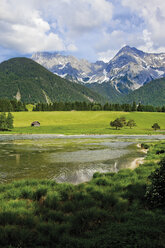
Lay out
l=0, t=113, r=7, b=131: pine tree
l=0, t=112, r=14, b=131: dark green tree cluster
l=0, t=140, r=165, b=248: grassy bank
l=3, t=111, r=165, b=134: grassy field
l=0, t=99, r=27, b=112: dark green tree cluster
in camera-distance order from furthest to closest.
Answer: l=0, t=99, r=27, b=112: dark green tree cluster → l=3, t=111, r=165, b=134: grassy field → l=0, t=112, r=14, b=131: dark green tree cluster → l=0, t=113, r=7, b=131: pine tree → l=0, t=140, r=165, b=248: grassy bank

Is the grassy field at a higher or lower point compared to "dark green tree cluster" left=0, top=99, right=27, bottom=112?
lower

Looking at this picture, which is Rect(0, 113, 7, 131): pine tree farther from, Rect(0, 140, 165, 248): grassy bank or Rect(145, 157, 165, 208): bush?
Rect(145, 157, 165, 208): bush

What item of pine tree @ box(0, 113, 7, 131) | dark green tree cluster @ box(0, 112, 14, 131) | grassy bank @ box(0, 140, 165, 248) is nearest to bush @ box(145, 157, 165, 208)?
grassy bank @ box(0, 140, 165, 248)

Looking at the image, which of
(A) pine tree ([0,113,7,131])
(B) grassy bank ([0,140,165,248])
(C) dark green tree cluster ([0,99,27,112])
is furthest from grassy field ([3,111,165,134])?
(B) grassy bank ([0,140,165,248])

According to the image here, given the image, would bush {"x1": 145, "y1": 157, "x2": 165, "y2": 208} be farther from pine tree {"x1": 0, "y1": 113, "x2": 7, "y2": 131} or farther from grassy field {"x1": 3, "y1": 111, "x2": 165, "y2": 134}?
pine tree {"x1": 0, "y1": 113, "x2": 7, "y2": 131}

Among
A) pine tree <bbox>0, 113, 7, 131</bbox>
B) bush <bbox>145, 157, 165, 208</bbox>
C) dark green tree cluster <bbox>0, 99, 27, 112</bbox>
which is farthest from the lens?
dark green tree cluster <bbox>0, 99, 27, 112</bbox>

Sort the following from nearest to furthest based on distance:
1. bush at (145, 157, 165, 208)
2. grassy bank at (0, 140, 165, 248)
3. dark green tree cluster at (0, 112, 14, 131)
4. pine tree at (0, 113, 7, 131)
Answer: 1. grassy bank at (0, 140, 165, 248)
2. bush at (145, 157, 165, 208)
3. pine tree at (0, 113, 7, 131)
4. dark green tree cluster at (0, 112, 14, 131)

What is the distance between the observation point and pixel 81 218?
9.34m

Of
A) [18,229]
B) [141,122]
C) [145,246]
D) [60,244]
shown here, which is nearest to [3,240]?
[18,229]

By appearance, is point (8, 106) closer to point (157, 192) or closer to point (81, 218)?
point (157, 192)

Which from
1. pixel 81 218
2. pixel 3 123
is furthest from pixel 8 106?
pixel 81 218

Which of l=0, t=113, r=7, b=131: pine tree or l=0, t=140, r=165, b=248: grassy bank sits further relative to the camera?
l=0, t=113, r=7, b=131: pine tree

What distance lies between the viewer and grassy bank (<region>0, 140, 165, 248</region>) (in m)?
7.33

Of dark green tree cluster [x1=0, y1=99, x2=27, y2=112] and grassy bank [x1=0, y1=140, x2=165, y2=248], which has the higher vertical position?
dark green tree cluster [x1=0, y1=99, x2=27, y2=112]
